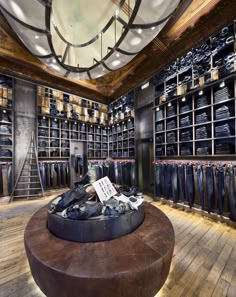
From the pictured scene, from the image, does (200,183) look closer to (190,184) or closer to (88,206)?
(190,184)

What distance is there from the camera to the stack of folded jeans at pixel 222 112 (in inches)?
110

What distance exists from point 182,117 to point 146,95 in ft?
5.20

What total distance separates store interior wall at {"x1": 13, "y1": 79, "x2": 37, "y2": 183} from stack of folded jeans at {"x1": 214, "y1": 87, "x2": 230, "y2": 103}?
4993 millimetres

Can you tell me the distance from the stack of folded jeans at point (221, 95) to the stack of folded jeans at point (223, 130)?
0.53 m

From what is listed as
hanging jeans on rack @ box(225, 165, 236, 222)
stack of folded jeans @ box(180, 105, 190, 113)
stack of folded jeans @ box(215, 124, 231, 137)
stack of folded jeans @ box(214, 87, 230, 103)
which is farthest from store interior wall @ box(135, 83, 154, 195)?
hanging jeans on rack @ box(225, 165, 236, 222)

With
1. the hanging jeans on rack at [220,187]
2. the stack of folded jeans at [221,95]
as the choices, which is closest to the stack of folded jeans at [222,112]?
the stack of folded jeans at [221,95]

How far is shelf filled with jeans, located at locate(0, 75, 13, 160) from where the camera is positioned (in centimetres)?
419

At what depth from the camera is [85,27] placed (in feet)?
9.48

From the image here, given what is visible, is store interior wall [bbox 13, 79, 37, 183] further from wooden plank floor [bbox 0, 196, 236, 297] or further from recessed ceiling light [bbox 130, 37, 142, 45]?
recessed ceiling light [bbox 130, 37, 142, 45]

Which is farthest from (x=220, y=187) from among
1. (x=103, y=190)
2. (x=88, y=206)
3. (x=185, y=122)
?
(x=88, y=206)

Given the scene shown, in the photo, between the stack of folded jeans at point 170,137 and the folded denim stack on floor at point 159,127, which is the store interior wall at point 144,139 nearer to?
the folded denim stack on floor at point 159,127

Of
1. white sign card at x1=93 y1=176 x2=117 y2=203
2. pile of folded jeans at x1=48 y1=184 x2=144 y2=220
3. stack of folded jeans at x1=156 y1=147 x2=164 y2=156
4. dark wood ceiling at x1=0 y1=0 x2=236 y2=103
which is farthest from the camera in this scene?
stack of folded jeans at x1=156 y1=147 x2=164 y2=156

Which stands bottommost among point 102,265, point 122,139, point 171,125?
point 102,265

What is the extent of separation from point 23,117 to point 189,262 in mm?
5216
